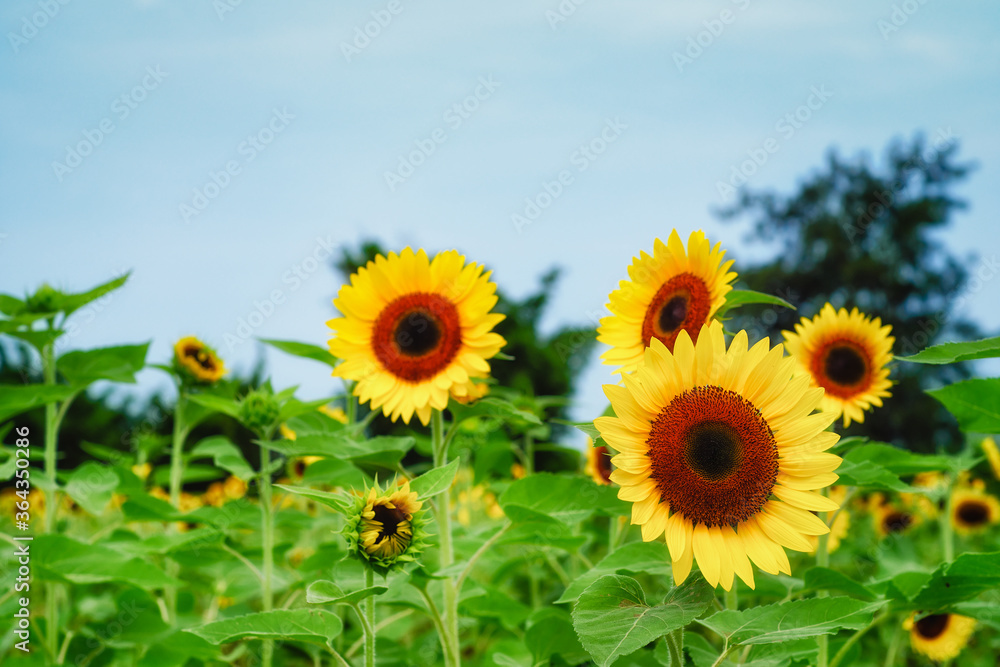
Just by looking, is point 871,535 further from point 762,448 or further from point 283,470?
point 762,448

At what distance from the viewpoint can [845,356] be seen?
2.48 metres

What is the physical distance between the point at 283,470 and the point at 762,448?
3.62m

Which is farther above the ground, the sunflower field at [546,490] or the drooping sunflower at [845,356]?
the drooping sunflower at [845,356]

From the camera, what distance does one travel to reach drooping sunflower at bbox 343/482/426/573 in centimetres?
141

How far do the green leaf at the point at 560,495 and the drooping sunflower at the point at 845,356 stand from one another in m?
0.83

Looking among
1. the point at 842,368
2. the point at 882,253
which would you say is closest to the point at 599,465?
the point at 842,368

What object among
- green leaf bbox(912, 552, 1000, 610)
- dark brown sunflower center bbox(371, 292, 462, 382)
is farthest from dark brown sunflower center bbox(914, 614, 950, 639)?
dark brown sunflower center bbox(371, 292, 462, 382)

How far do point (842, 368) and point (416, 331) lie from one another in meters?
1.37

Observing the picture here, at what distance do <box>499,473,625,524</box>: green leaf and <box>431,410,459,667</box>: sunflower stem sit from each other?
18 cm

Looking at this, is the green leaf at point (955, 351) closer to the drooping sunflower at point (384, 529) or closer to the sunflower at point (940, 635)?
the drooping sunflower at point (384, 529)

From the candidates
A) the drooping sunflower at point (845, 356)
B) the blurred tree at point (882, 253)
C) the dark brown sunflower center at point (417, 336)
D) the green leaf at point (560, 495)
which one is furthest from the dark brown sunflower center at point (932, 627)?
the blurred tree at point (882, 253)

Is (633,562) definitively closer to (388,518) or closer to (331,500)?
(388,518)

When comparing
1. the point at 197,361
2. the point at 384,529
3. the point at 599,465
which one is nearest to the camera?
the point at 384,529

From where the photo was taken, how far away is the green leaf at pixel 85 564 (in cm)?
211
